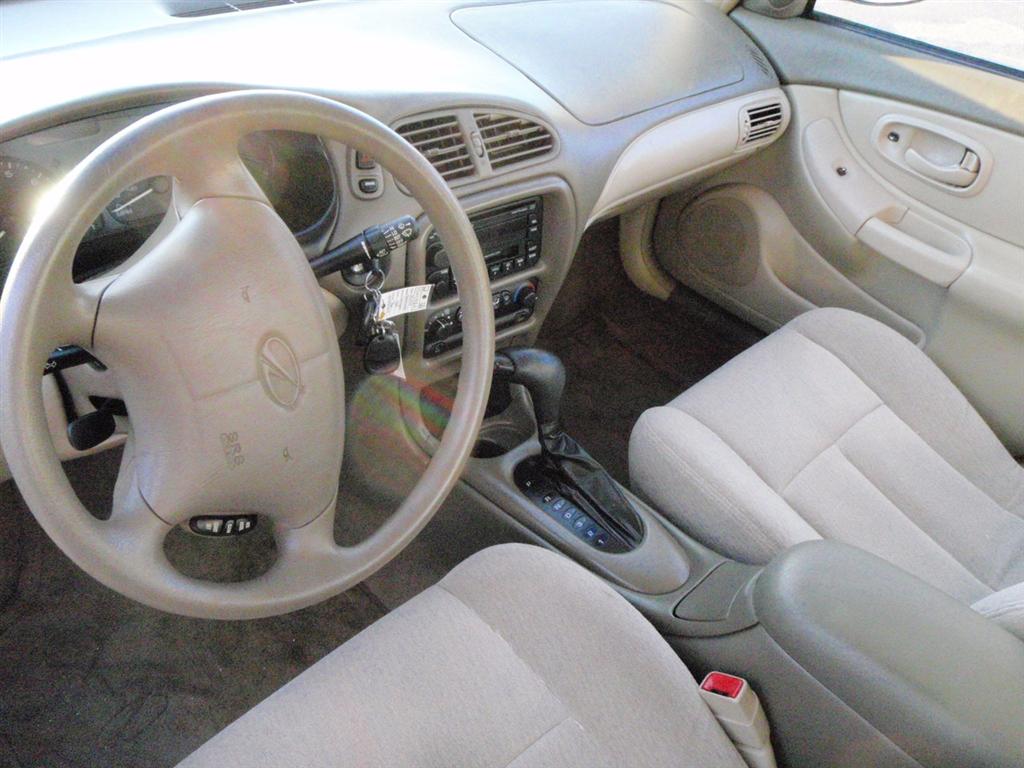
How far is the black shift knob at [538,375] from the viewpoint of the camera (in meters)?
1.37

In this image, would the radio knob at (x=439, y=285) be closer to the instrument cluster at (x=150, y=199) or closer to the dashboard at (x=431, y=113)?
the dashboard at (x=431, y=113)

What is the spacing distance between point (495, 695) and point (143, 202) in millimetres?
713

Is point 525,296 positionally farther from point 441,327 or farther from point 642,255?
point 642,255

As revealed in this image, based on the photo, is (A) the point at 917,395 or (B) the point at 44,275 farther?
(A) the point at 917,395

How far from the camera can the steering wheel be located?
2.28 feet

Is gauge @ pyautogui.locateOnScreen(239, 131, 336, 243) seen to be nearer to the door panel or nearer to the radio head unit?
the radio head unit

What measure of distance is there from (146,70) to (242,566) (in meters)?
0.94

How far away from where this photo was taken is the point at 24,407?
67 cm

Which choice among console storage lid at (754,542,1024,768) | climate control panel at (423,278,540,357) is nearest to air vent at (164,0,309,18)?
climate control panel at (423,278,540,357)

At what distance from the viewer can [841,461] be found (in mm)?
1333

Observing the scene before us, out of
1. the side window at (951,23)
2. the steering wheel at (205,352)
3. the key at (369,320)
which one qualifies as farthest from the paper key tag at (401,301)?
the side window at (951,23)

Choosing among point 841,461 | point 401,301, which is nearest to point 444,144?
point 401,301

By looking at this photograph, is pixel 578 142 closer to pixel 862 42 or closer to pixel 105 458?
pixel 862 42

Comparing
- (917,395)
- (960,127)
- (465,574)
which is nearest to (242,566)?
(465,574)
